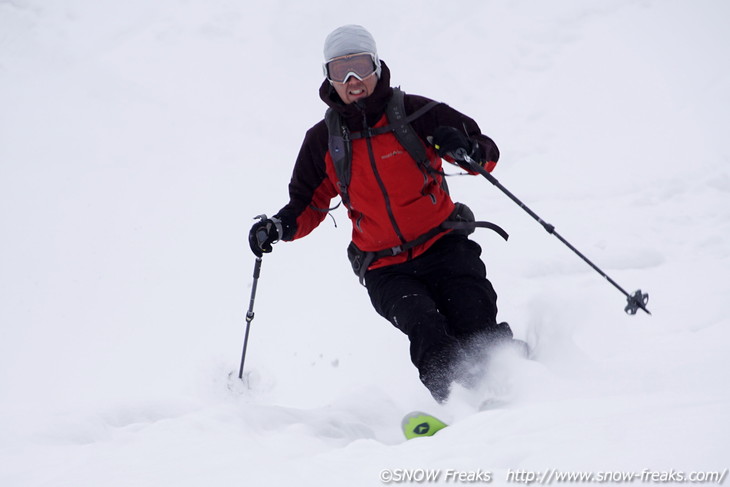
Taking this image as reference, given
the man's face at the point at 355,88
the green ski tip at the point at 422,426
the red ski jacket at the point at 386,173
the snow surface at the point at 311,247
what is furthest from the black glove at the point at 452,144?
the green ski tip at the point at 422,426

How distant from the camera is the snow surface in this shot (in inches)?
102

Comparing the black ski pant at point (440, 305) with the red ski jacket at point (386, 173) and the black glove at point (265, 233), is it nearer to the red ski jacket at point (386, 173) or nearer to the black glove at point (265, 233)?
the red ski jacket at point (386, 173)

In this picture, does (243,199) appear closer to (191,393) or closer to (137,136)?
(137,136)

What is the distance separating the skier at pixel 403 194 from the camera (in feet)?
11.9

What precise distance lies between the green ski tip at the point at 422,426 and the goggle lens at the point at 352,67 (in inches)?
78.3

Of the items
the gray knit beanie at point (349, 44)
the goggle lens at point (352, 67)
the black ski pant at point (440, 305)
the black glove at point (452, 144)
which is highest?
the gray knit beanie at point (349, 44)

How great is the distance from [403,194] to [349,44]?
97 cm

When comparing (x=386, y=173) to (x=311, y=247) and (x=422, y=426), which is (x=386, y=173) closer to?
(x=422, y=426)

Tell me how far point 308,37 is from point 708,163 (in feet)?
25.1

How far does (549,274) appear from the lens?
19.0 feet

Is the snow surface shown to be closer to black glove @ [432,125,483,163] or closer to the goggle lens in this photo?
black glove @ [432,125,483,163]

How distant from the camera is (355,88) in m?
3.70

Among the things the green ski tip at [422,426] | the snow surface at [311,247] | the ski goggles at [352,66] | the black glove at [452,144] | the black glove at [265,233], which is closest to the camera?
the snow surface at [311,247]

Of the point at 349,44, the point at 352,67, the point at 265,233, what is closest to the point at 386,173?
the point at 352,67
